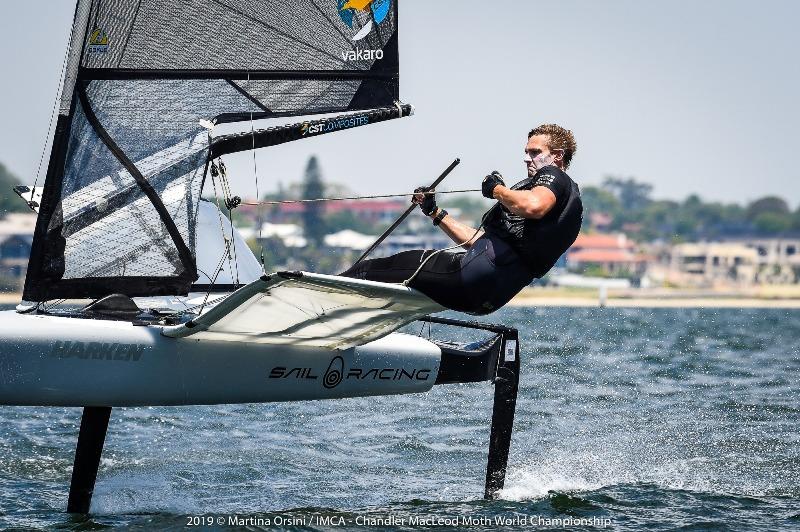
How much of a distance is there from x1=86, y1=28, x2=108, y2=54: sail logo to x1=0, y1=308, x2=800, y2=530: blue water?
80.8 inches

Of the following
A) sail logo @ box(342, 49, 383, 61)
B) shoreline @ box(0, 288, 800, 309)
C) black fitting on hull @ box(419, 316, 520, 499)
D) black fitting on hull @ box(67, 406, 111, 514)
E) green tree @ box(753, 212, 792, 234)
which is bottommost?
shoreline @ box(0, 288, 800, 309)

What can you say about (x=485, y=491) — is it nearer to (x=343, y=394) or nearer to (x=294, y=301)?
(x=343, y=394)

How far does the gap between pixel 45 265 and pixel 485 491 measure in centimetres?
225

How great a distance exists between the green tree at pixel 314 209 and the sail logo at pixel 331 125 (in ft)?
249

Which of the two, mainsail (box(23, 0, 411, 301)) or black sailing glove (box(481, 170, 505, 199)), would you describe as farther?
mainsail (box(23, 0, 411, 301))

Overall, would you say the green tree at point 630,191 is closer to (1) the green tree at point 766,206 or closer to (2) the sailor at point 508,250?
(1) the green tree at point 766,206

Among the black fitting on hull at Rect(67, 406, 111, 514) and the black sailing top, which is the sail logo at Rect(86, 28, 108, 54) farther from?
the black sailing top

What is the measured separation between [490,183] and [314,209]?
83.5 metres

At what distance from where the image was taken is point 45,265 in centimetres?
582

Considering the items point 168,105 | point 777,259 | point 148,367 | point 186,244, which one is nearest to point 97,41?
point 168,105

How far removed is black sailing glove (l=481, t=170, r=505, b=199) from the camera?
5.05m

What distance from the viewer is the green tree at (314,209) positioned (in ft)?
281

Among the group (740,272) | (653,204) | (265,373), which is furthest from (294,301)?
(653,204)

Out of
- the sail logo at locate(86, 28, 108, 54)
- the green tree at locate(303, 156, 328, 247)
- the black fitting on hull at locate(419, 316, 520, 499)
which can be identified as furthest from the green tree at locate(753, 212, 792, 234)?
the sail logo at locate(86, 28, 108, 54)
